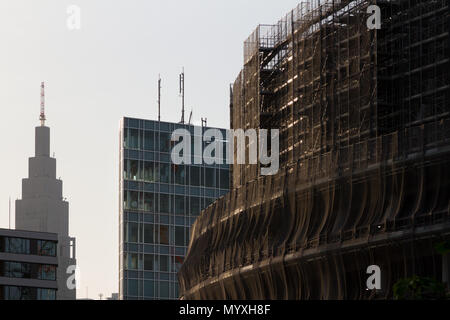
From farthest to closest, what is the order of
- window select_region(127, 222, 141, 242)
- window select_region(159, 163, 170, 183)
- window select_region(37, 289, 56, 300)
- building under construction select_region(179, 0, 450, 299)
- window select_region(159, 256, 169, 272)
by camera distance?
window select_region(37, 289, 56, 300), window select_region(159, 163, 170, 183), window select_region(159, 256, 169, 272), window select_region(127, 222, 141, 242), building under construction select_region(179, 0, 450, 299)

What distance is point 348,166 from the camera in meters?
76.1

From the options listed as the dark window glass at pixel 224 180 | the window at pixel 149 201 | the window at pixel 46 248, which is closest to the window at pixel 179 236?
the window at pixel 149 201

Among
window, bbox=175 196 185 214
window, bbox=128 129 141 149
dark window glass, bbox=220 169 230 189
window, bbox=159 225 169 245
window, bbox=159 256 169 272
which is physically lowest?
window, bbox=159 256 169 272

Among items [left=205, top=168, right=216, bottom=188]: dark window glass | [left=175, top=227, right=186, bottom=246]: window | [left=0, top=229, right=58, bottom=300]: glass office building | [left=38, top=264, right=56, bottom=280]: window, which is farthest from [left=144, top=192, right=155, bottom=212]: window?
[left=38, top=264, right=56, bottom=280]: window

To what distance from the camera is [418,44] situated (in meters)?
75.7

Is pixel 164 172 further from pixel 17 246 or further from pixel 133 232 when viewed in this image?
pixel 17 246

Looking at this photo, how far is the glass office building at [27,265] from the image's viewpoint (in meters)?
163

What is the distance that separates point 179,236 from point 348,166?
8369cm

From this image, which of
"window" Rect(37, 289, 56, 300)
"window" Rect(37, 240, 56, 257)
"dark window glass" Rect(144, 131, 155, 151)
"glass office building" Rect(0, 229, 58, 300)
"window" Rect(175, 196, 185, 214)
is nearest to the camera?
"dark window glass" Rect(144, 131, 155, 151)

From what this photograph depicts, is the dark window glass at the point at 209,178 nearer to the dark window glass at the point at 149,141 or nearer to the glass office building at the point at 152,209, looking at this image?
the glass office building at the point at 152,209

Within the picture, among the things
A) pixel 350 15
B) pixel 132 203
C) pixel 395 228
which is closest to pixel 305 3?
pixel 350 15

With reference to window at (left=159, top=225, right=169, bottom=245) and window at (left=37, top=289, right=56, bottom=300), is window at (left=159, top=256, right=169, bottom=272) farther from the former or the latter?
window at (left=37, top=289, right=56, bottom=300)

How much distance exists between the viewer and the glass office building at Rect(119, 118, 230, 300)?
154375 mm

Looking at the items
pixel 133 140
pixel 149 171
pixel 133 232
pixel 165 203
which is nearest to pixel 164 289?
pixel 133 232
